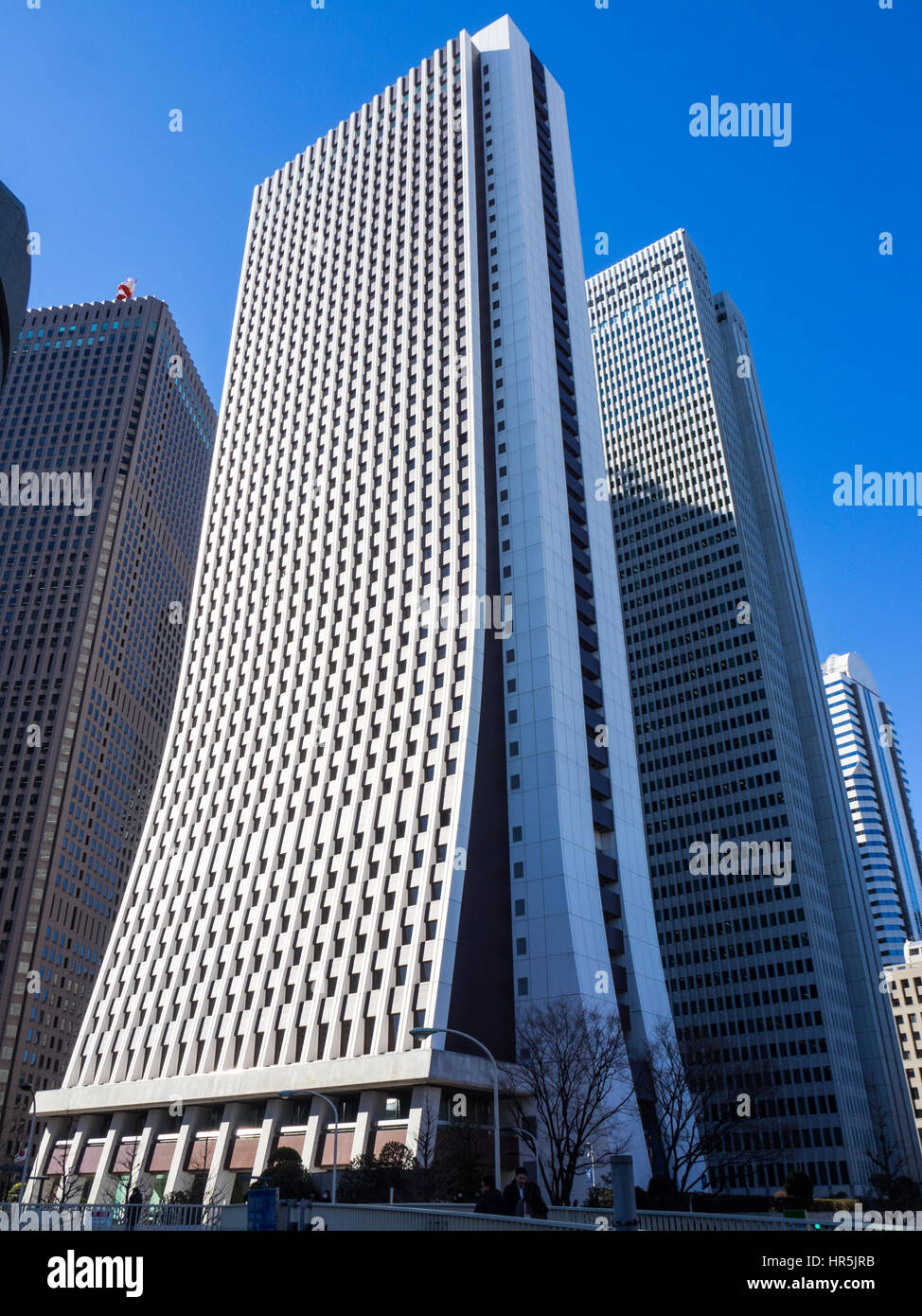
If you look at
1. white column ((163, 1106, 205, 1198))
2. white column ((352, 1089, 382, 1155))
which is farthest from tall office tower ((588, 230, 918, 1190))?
white column ((163, 1106, 205, 1198))

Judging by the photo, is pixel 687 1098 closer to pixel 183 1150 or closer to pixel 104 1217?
pixel 183 1150

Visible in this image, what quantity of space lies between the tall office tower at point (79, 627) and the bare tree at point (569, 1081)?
264 feet

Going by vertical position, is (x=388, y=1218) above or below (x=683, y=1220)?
above

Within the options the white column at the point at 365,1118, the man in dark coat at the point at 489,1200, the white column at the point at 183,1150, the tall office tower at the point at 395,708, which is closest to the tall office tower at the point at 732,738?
the tall office tower at the point at 395,708

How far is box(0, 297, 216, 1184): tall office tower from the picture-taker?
131 meters

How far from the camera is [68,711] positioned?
465 feet

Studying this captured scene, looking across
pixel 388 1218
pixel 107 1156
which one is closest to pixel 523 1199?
pixel 388 1218

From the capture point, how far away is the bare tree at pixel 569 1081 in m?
52.5

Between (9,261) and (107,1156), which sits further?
(107,1156)

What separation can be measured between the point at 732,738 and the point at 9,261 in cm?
11061

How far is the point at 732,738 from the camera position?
131 metres
